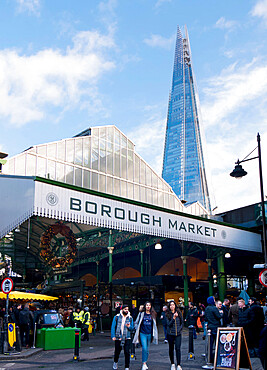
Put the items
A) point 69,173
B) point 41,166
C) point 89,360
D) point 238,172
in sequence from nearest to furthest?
point 89,360
point 238,172
point 41,166
point 69,173

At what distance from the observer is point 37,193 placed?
16.9 m

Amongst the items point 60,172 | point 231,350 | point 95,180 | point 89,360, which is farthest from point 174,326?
point 95,180

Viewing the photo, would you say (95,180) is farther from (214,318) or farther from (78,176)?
(214,318)

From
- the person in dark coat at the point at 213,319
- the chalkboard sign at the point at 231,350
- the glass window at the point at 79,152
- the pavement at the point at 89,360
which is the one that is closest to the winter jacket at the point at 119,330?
the pavement at the point at 89,360

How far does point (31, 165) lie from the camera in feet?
112

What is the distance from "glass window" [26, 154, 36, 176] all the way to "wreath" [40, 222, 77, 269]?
38.6ft

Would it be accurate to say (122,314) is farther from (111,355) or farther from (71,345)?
(71,345)

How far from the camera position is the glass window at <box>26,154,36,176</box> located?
110ft

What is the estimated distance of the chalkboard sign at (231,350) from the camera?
30.7ft

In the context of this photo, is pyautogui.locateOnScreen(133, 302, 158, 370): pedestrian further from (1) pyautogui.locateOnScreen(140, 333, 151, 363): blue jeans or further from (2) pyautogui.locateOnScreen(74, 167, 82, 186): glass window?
(2) pyautogui.locateOnScreen(74, 167, 82, 186): glass window

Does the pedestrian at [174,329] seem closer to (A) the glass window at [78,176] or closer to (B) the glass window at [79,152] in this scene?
(A) the glass window at [78,176]

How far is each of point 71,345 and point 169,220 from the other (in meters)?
9.20

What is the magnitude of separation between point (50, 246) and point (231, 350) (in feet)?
50.3

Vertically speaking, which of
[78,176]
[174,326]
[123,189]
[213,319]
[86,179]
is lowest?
[174,326]
